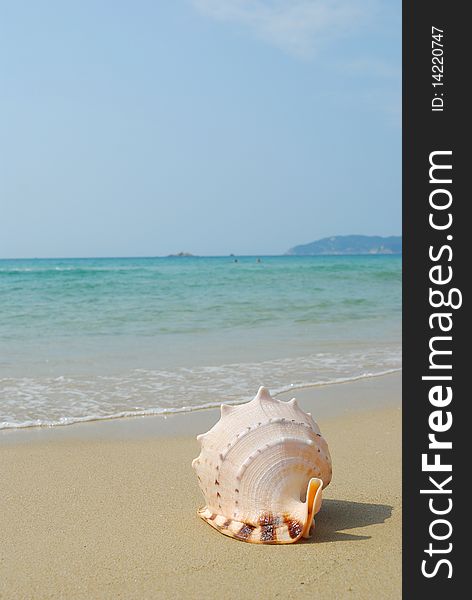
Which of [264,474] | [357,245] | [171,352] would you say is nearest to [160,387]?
[171,352]

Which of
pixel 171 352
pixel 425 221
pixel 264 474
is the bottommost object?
pixel 171 352

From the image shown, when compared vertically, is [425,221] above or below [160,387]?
above

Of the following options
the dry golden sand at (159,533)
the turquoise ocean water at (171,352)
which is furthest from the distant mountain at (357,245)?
the dry golden sand at (159,533)

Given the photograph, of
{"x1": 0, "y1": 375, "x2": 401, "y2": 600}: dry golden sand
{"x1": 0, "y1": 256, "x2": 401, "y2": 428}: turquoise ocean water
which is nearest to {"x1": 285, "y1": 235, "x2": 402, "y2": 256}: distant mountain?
{"x1": 0, "y1": 256, "x2": 401, "y2": 428}: turquoise ocean water

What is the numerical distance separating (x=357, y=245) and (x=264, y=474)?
458ft

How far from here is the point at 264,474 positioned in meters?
3.20

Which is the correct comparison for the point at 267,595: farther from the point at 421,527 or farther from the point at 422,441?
the point at 422,441

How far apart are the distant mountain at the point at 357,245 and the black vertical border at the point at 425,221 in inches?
5191

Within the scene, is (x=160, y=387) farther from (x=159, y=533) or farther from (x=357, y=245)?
(x=357, y=245)

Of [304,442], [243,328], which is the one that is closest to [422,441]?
[304,442]

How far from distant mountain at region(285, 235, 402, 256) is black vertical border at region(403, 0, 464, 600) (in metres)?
132

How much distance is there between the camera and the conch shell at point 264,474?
3.17 metres

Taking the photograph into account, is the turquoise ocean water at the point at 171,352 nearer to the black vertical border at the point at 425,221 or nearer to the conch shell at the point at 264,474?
Answer: the conch shell at the point at 264,474

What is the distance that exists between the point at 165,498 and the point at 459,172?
2.27 m
